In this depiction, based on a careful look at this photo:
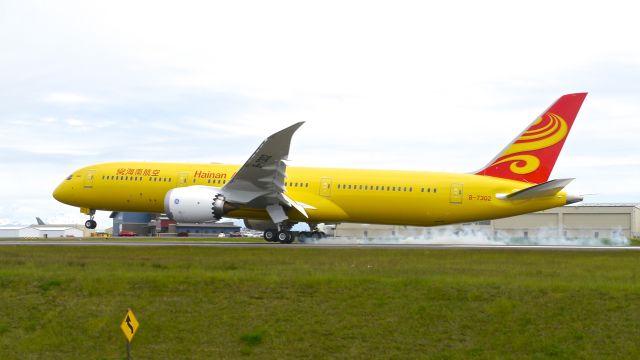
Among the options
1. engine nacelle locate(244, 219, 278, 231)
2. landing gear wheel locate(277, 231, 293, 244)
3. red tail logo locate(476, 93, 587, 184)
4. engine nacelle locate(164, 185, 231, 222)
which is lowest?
landing gear wheel locate(277, 231, 293, 244)

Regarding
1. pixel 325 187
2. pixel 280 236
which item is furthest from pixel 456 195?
pixel 280 236

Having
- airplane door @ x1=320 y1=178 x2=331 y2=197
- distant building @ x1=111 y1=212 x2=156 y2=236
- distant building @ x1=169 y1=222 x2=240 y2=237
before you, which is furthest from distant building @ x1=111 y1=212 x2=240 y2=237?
airplane door @ x1=320 y1=178 x2=331 y2=197

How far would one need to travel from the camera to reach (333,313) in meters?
20.1

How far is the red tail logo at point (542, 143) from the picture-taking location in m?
44.2

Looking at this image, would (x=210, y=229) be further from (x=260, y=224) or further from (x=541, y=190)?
(x=541, y=190)

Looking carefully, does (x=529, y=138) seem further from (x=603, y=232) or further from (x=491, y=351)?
(x=603, y=232)

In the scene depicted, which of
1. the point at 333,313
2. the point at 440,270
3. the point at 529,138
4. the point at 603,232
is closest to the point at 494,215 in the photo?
the point at 529,138

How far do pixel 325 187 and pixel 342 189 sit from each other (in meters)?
1.03

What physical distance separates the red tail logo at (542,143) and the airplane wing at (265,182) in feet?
41.4

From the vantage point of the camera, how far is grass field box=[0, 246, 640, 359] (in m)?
18.4

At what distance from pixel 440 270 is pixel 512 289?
4937mm

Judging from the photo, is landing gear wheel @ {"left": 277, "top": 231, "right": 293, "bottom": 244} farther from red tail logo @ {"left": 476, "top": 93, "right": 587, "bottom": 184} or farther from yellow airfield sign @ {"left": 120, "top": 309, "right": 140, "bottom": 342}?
yellow airfield sign @ {"left": 120, "top": 309, "right": 140, "bottom": 342}

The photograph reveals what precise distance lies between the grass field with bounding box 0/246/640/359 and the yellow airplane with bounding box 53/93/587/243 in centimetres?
1763

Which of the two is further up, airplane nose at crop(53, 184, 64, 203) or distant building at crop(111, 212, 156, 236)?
airplane nose at crop(53, 184, 64, 203)
